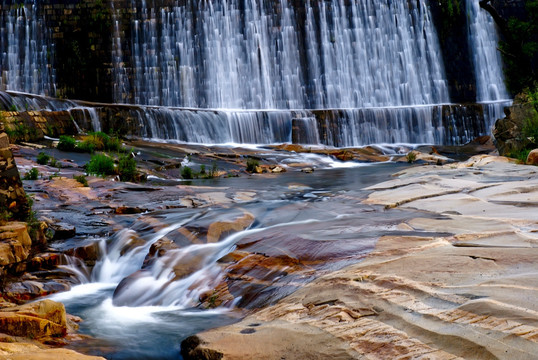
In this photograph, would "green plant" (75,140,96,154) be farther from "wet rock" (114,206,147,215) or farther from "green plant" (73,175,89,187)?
"wet rock" (114,206,147,215)

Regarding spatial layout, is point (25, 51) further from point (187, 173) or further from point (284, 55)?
point (187, 173)

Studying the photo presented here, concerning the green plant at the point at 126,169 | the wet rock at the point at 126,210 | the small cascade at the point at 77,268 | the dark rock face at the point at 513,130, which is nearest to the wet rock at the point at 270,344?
the small cascade at the point at 77,268

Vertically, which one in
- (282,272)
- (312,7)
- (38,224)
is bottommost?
(282,272)

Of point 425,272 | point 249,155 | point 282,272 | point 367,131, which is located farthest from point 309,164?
point 425,272

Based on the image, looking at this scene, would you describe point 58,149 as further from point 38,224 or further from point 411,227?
point 411,227

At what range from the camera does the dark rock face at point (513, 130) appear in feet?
52.0

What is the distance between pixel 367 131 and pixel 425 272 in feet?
70.6

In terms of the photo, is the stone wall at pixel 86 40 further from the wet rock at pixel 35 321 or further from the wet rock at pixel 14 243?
the wet rock at pixel 35 321

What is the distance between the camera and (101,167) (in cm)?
1354

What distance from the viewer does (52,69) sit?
2672 cm

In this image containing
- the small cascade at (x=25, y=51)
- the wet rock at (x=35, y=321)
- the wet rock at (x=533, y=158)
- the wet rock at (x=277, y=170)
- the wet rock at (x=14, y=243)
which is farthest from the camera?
the small cascade at (x=25, y=51)

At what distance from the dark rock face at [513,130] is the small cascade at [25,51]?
1934cm

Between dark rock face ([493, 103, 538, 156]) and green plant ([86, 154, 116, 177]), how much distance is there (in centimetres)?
1053

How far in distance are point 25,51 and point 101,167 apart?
15.9 m
